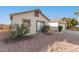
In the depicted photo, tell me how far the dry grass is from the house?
0.46 metres

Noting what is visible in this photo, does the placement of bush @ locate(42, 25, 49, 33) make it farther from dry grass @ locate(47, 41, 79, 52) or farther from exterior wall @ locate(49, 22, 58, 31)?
dry grass @ locate(47, 41, 79, 52)

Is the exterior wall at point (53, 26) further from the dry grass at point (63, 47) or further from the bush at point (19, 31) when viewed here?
the bush at point (19, 31)

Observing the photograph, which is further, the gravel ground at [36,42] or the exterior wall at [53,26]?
the exterior wall at [53,26]

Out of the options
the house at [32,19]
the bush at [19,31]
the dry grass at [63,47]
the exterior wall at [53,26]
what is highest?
the house at [32,19]

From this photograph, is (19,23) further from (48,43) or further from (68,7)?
(68,7)

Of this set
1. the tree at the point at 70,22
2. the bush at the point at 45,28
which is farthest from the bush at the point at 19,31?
the tree at the point at 70,22

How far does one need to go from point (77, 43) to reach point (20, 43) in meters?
1.18

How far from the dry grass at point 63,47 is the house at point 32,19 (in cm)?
46

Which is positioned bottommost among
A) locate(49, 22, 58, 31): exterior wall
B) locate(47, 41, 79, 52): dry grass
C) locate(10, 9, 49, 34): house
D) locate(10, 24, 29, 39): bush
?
locate(47, 41, 79, 52): dry grass

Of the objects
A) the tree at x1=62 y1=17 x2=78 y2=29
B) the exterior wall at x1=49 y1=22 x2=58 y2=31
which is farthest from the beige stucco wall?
the tree at x1=62 y1=17 x2=78 y2=29

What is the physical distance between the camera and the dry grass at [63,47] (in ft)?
11.2

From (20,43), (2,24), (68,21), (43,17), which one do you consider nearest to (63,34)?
(68,21)

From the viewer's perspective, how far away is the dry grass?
3.41 m

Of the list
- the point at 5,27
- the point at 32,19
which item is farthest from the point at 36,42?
the point at 5,27
